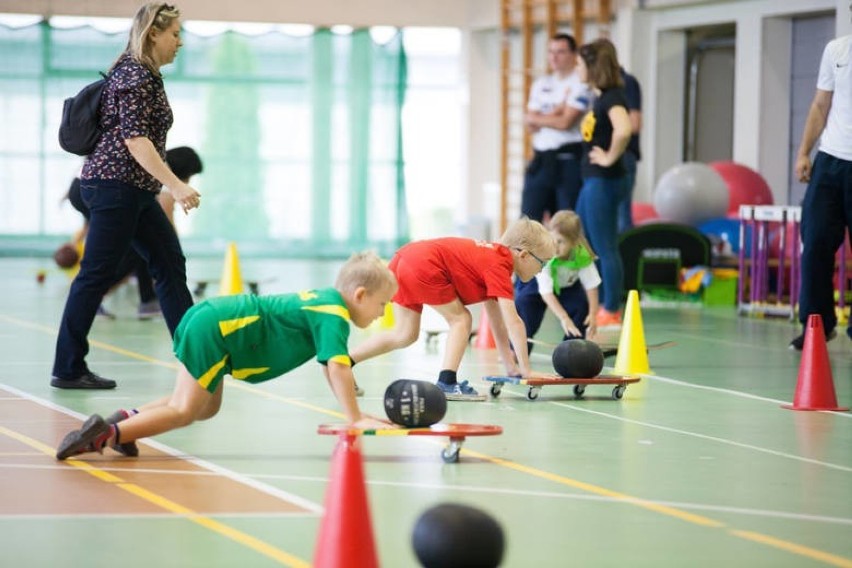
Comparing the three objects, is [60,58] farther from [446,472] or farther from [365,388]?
[446,472]

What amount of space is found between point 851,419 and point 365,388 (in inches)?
84.4

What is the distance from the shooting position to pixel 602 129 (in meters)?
9.91

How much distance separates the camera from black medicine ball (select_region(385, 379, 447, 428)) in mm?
4953

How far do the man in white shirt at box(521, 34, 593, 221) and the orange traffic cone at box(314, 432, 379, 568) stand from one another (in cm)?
739

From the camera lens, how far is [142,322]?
10.4 meters

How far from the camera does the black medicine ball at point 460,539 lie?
9.91 feet

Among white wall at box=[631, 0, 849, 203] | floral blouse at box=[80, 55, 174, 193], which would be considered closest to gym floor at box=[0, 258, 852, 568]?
floral blouse at box=[80, 55, 174, 193]

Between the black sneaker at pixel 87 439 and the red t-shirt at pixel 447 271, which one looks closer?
the black sneaker at pixel 87 439

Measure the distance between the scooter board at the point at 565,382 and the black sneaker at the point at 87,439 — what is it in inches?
83.8

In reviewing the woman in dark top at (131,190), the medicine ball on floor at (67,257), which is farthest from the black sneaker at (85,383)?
the medicine ball on floor at (67,257)

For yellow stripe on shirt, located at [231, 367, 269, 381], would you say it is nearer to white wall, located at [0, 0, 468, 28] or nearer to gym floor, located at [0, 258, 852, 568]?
gym floor, located at [0, 258, 852, 568]

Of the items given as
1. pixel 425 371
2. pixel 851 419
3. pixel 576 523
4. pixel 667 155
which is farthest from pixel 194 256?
pixel 576 523

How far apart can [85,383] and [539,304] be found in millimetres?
2580

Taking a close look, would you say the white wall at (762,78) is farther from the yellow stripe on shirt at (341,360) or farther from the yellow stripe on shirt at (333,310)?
the yellow stripe on shirt at (341,360)
